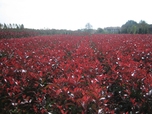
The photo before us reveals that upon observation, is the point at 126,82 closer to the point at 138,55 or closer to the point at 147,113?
the point at 147,113

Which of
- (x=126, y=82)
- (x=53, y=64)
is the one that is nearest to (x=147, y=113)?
(x=126, y=82)

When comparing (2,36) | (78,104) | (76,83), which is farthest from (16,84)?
(2,36)

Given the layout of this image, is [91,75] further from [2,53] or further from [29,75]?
[2,53]

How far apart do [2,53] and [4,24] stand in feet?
93.7

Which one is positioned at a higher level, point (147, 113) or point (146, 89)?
point (146, 89)

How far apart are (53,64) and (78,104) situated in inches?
105

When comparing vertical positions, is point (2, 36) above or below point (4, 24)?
below

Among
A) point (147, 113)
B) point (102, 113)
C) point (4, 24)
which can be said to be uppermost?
point (4, 24)

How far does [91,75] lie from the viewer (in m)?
3.97

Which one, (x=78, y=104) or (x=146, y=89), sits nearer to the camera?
(x=78, y=104)

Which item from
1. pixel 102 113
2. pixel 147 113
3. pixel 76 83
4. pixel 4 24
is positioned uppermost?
pixel 4 24

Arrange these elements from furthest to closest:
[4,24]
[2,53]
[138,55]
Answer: [4,24] → [2,53] → [138,55]

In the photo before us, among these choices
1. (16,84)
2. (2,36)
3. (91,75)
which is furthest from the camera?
(2,36)

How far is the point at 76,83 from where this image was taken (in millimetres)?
3047
